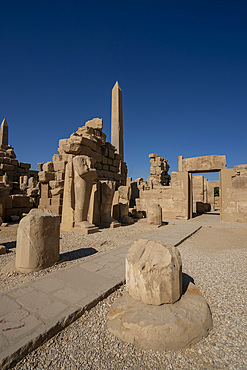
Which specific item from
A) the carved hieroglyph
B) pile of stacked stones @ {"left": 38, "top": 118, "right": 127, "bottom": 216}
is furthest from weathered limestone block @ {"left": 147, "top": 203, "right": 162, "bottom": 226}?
pile of stacked stones @ {"left": 38, "top": 118, "right": 127, "bottom": 216}

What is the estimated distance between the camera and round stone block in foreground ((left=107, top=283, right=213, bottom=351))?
1578 millimetres

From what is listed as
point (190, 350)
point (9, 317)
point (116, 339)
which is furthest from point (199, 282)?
point (9, 317)

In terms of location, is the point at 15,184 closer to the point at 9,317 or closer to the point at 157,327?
the point at 9,317

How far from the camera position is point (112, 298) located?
233 centimetres

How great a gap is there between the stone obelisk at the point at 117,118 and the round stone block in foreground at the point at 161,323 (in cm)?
1705

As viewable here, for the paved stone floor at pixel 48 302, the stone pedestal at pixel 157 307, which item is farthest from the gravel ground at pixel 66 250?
the stone pedestal at pixel 157 307

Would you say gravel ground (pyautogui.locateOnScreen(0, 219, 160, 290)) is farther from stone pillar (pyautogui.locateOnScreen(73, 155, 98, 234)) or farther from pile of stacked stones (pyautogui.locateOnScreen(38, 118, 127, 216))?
pile of stacked stones (pyautogui.locateOnScreen(38, 118, 127, 216))

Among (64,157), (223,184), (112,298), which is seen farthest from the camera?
(223,184)

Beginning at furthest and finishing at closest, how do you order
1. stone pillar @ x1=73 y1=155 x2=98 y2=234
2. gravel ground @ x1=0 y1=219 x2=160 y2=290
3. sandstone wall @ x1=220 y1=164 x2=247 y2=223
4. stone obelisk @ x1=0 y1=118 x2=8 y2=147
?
stone obelisk @ x1=0 y1=118 x2=8 y2=147
sandstone wall @ x1=220 y1=164 x2=247 y2=223
stone pillar @ x1=73 y1=155 x2=98 y2=234
gravel ground @ x1=0 y1=219 x2=160 y2=290

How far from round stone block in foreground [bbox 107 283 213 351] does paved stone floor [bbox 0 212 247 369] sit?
1.52ft

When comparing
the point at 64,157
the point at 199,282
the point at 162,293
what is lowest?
the point at 199,282

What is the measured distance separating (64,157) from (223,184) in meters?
7.44

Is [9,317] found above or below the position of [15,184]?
below

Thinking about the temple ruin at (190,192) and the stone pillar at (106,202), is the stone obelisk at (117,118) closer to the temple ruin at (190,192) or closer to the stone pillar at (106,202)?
the temple ruin at (190,192)
